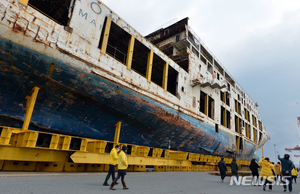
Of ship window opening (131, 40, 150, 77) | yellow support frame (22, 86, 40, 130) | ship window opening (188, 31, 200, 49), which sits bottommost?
yellow support frame (22, 86, 40, 130)

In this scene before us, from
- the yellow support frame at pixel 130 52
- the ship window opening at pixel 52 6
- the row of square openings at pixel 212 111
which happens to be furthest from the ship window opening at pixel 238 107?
the ship window opening at pixel 52 6

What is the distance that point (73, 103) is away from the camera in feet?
36.2

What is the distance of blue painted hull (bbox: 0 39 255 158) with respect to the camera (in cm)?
894

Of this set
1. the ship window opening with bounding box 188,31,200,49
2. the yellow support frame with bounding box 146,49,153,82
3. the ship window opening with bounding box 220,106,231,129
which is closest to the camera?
the yellow support frame with bounding box 146,49,153,82

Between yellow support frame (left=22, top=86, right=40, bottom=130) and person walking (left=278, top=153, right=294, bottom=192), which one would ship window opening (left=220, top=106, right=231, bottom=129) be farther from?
yellow support frame (left=22, top=86, right=40, bottom=130)

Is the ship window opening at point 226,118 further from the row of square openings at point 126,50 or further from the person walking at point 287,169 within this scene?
the person walking at point 287,169

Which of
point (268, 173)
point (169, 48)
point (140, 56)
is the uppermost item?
point (169, 48)

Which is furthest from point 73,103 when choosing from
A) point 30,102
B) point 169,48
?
point 169,48

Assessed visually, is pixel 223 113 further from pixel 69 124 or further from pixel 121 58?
pixel 69 124

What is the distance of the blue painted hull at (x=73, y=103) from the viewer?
8.94m

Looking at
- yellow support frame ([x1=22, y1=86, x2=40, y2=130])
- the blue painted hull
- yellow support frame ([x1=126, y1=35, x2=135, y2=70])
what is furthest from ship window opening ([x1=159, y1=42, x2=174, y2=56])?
yellow support frame ([x1=22, y1=86, x2=40, y2=130])

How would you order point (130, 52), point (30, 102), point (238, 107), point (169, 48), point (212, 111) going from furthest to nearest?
point (238, 107), point (212, 111), point (169, 48), point (130, 52), point (30, 102)

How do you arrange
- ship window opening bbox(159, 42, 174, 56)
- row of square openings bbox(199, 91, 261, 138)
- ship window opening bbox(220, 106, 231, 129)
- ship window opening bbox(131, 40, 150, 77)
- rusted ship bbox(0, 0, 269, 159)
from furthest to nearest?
ship window opening bbox(220, 106, 231, 129), ship window opening bbox(159, 42, 174, 56), row of square openings bbox(199, 91, 261, 138), ship window opening bbox(131, 40, 150, 77), rusted ship bbox(0, 0, 269, 159)

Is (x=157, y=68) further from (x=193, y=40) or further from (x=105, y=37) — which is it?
(x=105, y=37)
